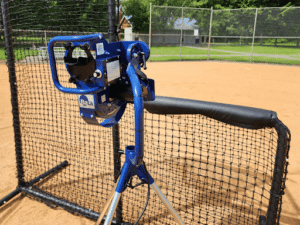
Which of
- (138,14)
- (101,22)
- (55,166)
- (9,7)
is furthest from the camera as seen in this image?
(138,14)

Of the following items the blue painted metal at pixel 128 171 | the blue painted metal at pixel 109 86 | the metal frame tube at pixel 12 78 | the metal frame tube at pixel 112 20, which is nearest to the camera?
the blue painted metal at pixel 109 86

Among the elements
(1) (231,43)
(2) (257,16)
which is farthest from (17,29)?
(1) (231,43)

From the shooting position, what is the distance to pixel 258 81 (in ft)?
32.9

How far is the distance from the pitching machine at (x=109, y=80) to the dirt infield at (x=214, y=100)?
163 cm

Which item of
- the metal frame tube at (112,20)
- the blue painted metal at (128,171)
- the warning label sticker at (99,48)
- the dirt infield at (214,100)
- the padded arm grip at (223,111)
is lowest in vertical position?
the dirt infield at (214,100)

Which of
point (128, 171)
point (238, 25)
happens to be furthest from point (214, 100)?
point (238, 25)

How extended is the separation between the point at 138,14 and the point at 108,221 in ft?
137

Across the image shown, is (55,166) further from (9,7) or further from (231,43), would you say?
(231,43)

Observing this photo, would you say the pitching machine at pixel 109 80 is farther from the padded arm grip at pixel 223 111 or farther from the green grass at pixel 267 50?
the green grass at pixel 267 50

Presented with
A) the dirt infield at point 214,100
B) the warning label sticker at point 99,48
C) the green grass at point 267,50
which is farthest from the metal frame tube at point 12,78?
the green grass at point 267,50

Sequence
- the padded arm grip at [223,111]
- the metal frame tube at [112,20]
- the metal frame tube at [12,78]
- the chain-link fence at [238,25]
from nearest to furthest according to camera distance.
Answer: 1. the padded arm grip at [223,111]
2. the metal frame tube at [112,20]
3. the metal frame tube at [12,78]
4. the chain-link fence at [238,25]

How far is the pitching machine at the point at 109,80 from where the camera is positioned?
1.16 metres

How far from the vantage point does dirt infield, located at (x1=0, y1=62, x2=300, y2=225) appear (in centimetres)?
255

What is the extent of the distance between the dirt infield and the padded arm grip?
1.46 metres
